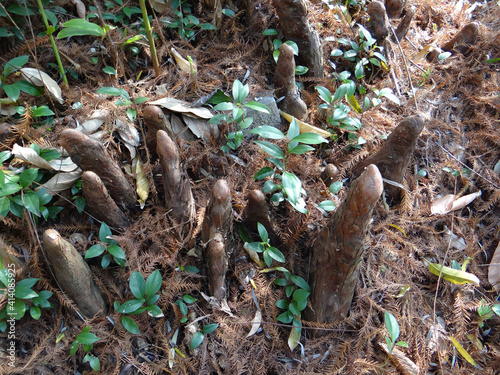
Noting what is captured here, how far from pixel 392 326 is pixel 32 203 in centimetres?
200

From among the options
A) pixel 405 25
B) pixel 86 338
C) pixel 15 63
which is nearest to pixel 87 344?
pixel 86 338

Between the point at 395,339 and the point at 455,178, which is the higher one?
the point at 455,178

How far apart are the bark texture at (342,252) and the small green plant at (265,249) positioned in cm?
21

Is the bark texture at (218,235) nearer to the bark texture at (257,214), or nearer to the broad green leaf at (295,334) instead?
the bark texture at (257,214)

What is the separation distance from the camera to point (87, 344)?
5.60 feet

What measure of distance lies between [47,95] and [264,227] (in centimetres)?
160

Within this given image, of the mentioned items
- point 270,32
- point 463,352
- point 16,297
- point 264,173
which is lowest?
point 463,352

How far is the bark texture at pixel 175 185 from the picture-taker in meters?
1.80

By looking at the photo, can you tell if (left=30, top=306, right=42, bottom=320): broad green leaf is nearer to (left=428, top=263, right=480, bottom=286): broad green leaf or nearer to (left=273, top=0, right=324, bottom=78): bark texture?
(left=428, top=263, right=480, bottom=286): broad green leaf

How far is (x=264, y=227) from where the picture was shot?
6.61 feet

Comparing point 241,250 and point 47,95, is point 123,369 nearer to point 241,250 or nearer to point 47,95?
point 241,250

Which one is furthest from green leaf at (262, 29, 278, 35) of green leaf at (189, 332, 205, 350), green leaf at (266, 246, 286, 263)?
green leaf at (189, 332, 205, 350)

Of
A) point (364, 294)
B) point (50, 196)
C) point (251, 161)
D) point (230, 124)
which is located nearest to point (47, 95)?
point (50, 196)

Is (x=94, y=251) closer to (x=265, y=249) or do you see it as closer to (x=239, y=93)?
(x=265, y=249)
